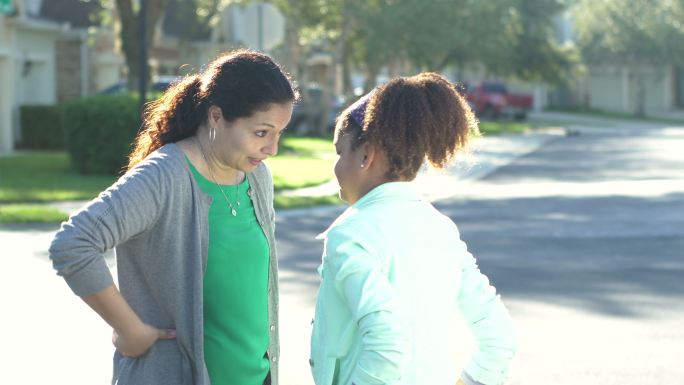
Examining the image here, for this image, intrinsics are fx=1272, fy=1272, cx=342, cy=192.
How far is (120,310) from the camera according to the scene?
310cm

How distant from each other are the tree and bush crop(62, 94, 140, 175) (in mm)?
43038

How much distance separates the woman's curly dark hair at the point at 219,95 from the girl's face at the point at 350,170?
36 centimetres

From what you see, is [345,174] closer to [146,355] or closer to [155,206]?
[155,206]

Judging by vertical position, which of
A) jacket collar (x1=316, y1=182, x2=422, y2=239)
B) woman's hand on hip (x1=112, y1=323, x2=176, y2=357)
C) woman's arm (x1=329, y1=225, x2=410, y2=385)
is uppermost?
jacket collar (x1=316, y1=182, x2=422, y2=239)

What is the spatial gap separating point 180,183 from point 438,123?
0.69 metres

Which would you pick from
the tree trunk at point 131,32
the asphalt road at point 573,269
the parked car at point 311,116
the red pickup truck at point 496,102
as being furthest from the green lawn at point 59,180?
the red pickup truck at point 496,102

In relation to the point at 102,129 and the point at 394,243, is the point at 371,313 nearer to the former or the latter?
the point at 394,243

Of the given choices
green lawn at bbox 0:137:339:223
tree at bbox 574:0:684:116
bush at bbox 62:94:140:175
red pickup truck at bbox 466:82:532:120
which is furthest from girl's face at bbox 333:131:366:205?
tree at bbox 574:0:684:116

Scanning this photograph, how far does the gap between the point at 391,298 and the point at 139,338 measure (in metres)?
0.72

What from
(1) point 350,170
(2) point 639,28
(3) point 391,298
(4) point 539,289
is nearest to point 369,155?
(1) point 350,170

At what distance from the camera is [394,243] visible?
9.52ft

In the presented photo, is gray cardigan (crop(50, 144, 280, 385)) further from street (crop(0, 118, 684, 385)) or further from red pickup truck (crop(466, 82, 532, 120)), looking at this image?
red pickup truck (crop(466, 82, 532, 120))

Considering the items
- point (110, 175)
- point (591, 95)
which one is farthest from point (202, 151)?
point (591, 95)

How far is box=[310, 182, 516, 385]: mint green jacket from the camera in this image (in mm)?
2793
